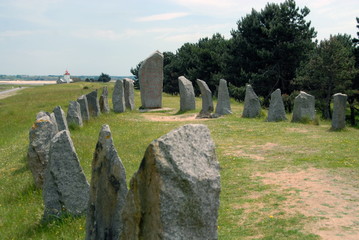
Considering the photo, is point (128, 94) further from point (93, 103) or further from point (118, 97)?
point (93, 103)

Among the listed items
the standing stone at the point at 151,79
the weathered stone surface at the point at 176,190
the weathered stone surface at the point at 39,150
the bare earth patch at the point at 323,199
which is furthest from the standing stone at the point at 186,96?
the weathered stone surface at the point at 176,190

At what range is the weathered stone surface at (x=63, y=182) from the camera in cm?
758

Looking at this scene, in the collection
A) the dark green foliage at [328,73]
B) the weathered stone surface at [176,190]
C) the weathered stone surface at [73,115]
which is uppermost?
the dark green foliage at [328,73]

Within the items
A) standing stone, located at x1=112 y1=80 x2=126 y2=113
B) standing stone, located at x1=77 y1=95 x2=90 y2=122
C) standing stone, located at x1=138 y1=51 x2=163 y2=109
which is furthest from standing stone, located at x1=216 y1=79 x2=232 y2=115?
standing stone, located at x1=77 y1=95 x2=90 y2=122

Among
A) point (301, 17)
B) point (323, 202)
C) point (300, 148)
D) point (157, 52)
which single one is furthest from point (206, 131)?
point (301, 17)

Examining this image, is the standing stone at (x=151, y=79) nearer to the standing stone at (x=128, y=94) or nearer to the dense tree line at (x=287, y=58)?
the standing stone at (x=128, y=94)

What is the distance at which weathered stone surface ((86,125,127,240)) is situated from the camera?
5.64 meters

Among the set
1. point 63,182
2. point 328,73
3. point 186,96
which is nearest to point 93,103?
point 186,96

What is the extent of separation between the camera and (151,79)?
92.5 ft

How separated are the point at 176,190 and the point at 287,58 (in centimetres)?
3465

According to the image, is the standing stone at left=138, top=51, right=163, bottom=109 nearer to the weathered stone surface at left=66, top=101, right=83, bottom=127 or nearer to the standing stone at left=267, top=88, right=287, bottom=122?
the weathered stone surface at left=66, top=101, right=83, bottom=127

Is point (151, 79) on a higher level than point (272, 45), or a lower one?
lower

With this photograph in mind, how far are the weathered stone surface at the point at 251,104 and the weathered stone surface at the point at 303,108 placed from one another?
8.18 feet

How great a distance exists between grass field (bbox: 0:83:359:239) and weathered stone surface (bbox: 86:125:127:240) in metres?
1.07
